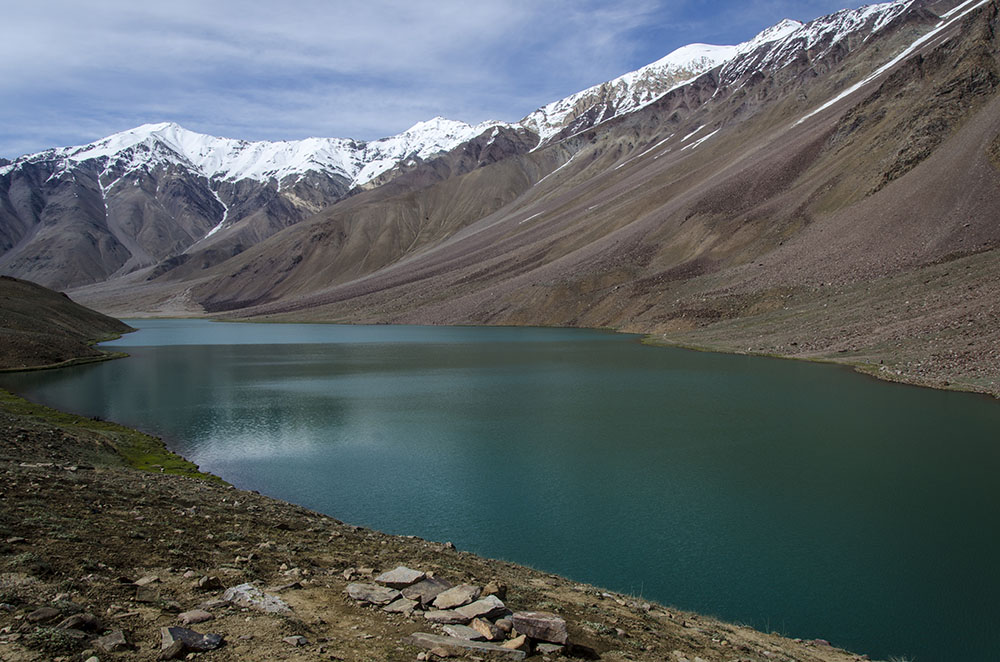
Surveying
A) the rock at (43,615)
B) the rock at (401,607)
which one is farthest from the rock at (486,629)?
the rock at (43,615)

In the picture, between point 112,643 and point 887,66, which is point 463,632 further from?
point 887,66

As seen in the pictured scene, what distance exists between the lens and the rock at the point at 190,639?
24.6ft

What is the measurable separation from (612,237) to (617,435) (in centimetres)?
9193

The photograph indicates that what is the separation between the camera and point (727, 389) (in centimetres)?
4112

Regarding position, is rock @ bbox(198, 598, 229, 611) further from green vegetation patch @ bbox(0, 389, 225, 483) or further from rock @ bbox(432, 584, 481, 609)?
green vegetation patch @ bbox(0, 389, 225, 483)

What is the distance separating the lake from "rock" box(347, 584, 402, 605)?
658 centimetres

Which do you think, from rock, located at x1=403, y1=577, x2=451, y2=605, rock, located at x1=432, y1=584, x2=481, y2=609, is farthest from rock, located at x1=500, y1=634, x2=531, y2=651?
rock, located at x1=403, y1=577, x2=451, y2=605

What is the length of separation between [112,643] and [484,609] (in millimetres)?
4471

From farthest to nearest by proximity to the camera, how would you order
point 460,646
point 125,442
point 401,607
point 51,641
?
A: 1. point 125,442
2. point 401,607
3. point 460,646
4. point 51,641

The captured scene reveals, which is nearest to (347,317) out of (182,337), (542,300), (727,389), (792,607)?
(182,337)

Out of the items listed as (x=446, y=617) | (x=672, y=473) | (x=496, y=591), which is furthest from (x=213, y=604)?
(x=672, y=473)

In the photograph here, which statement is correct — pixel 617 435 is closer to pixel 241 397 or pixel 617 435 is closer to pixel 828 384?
pixel 828 384

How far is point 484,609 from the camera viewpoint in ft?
29.6

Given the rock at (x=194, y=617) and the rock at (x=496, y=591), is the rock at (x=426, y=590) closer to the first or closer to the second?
the rock at (x=496, y=591)
